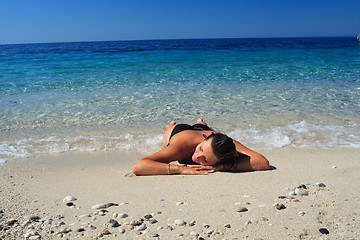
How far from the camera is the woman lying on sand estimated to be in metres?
3.69

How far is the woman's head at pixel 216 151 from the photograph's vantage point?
12.0 ft

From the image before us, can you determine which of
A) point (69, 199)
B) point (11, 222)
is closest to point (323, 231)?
point (69, 199)

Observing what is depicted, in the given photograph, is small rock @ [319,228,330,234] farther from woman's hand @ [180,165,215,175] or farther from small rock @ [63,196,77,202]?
small rock @ [63,196,77,202]

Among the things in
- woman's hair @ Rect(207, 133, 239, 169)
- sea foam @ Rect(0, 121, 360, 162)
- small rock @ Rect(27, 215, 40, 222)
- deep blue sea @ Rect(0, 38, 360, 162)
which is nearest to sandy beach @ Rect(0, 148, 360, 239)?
small rock @ Rect(27, 215, 40, 222)

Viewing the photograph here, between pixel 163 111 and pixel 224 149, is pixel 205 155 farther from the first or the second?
pixel 163 111

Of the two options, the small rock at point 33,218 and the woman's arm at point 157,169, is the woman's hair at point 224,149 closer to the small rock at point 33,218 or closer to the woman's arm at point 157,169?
the woman's arm at point 157,169

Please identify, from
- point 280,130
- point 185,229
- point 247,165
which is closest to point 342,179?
point 247,165

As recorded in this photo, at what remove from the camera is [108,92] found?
9.88 m

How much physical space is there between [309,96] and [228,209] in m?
6.95

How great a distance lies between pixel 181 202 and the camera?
2.93 m

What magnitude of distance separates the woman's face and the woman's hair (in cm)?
5

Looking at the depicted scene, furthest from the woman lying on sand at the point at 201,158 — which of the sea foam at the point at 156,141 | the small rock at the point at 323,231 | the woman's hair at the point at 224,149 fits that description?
the small rock at the point at 323,231

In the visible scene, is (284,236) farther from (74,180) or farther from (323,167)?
(74,180)

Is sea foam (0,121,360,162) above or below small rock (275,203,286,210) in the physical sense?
below
